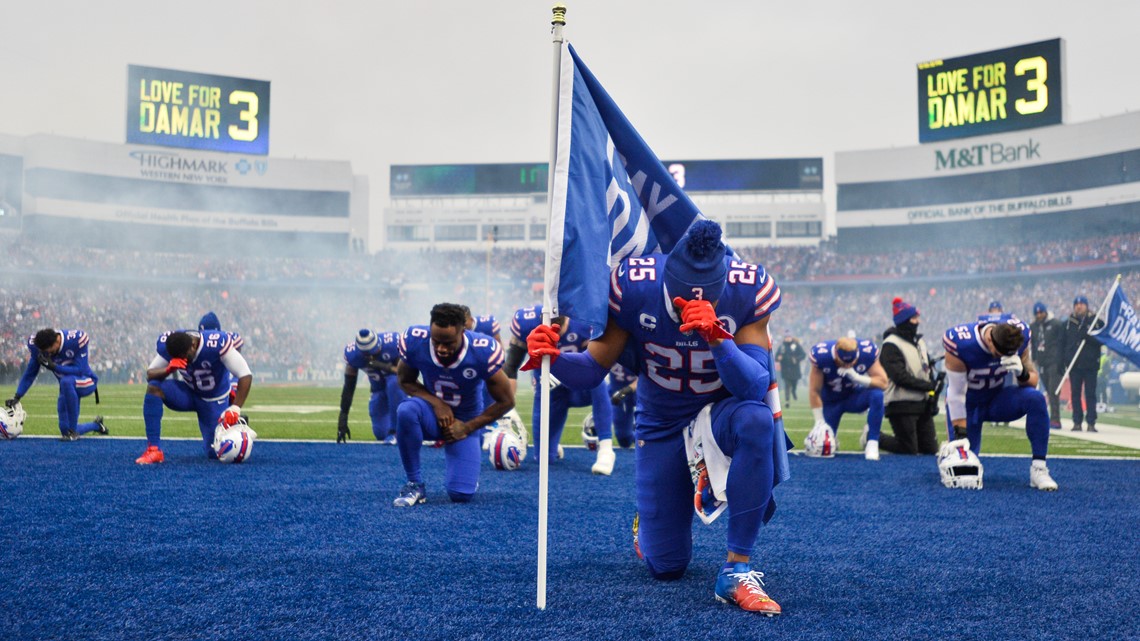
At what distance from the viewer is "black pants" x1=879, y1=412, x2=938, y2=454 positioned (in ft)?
38.9

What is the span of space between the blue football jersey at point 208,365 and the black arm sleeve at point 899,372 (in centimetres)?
747

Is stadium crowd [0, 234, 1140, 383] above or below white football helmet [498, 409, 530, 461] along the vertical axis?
above

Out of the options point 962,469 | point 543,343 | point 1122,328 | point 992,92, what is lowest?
point 962,469

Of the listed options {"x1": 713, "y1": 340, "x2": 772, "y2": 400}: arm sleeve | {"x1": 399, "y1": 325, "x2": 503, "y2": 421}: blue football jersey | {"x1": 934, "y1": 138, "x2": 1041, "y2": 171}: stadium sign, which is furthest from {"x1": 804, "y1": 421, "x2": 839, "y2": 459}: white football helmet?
{"x1": 934, "y1": 138, "x2": 1041, "y2": 171}: stadium sign

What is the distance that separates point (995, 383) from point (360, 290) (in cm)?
4798

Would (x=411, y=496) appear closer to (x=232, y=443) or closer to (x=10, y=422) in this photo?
(x=232, y=443)

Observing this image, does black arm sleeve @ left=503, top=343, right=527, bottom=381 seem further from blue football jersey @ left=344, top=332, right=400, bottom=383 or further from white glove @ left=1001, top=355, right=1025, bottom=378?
white glove @ left=1001, top=355, right=1025, bottom=378

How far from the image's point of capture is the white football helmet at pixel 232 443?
31.8ft

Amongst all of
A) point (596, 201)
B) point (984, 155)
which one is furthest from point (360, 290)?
point (596, 201)

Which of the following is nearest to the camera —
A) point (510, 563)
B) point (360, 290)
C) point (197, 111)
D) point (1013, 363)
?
point (510, 563)

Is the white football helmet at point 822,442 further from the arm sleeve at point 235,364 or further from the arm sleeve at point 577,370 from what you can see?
the arm sleeve at point 577,370

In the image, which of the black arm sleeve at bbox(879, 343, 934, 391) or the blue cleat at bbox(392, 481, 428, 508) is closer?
the blue cleat at bbox(392, 481, 428, 508)

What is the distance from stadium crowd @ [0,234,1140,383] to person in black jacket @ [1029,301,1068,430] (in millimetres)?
26524

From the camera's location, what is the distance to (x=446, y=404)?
7613 mm
